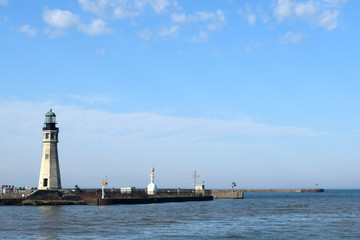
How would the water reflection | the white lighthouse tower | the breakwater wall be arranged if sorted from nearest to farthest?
the water reflection
the breakwater wall
the white lighthouse tower

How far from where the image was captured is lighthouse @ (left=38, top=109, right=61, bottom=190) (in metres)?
90.2

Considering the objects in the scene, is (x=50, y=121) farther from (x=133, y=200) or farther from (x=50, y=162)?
(x=133, y=200)

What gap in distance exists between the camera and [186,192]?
129750mm

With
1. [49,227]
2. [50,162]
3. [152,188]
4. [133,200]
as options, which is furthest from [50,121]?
[49,227]

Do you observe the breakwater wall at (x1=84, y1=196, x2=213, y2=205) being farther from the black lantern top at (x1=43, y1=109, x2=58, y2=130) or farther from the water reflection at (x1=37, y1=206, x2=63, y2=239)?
the water reflection at (x1=37, y1=206, x2=63, y2=239)

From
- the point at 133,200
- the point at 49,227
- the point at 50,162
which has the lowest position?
the point at 49,227

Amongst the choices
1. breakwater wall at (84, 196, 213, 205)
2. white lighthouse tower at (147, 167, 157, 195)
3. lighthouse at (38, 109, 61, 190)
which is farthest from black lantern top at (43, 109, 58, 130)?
white lighthouse tower at (147, 167, 157, 195)

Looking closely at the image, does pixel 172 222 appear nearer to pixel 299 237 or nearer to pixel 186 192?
pixel 299 237

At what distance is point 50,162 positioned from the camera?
296ft

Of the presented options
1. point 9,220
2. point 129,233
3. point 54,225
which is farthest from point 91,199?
point 129,233

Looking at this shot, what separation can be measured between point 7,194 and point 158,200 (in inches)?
1190

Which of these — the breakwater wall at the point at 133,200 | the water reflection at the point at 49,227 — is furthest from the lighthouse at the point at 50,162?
the water reflection at the point at 49,227

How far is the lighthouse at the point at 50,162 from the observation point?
9019cm

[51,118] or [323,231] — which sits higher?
[51,118]
